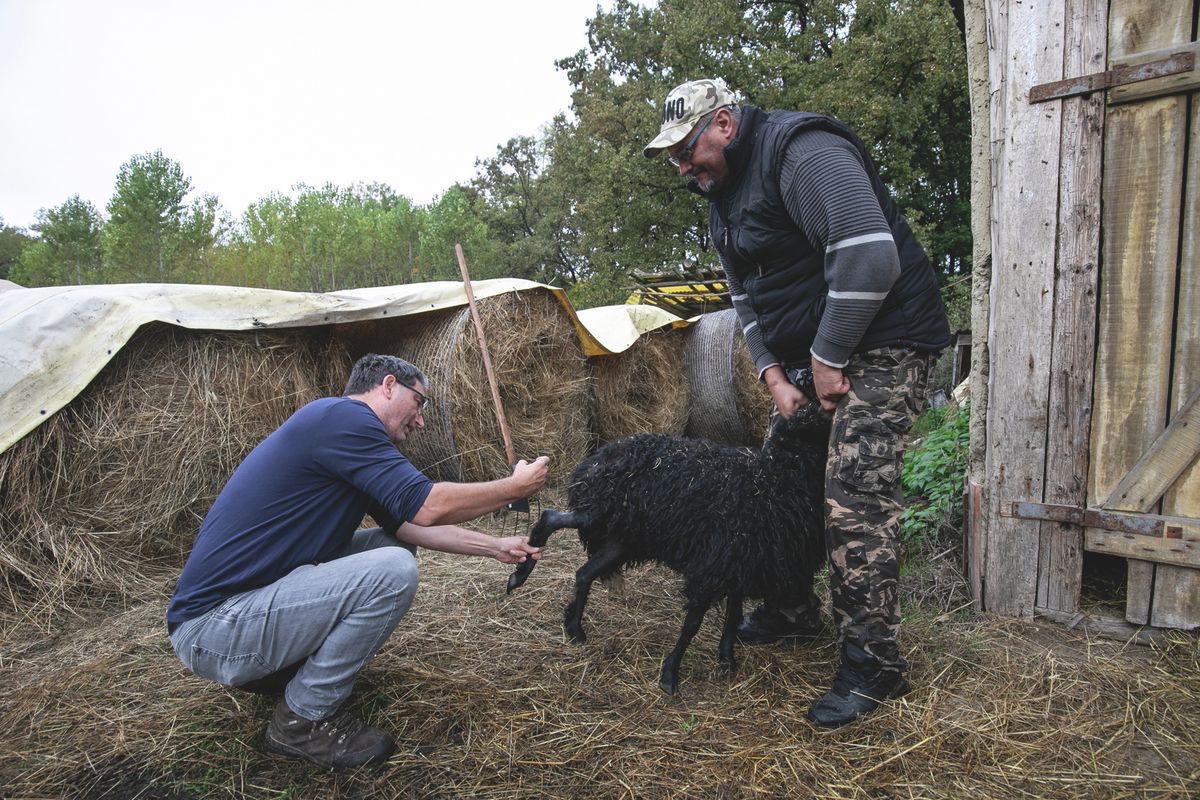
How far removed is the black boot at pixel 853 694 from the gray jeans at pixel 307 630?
1768mm

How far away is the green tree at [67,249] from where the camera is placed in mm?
23125

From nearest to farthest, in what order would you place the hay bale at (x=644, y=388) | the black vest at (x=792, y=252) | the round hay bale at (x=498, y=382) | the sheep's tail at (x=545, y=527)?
the black vest at (x=792, y=252), the sheep's tail at (x=545, y=527), the round hay bale at (x=498, y=382), the hay bale at (x=644, y=388)

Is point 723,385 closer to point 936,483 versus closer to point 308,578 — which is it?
point 936,483

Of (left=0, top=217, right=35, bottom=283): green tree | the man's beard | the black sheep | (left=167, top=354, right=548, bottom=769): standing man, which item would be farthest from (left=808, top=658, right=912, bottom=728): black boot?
(left=0, top=217, right=35, bottom=283): green tree

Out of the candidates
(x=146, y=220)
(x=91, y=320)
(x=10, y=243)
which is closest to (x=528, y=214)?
(x=146, y=220)

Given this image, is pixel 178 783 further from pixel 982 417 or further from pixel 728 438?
pixel 728 438

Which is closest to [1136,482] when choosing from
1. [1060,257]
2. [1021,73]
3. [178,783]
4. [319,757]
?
[1060,257]

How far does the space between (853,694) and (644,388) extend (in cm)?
590

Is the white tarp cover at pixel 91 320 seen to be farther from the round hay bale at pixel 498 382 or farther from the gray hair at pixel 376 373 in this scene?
the gray hair at pixel 376 373

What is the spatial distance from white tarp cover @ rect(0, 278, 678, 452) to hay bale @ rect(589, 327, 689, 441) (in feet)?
9.52

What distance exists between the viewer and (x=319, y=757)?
2494 mm

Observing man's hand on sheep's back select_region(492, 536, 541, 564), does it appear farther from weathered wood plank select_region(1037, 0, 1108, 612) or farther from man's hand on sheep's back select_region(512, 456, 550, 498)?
weathered wood plank select_region(1037, 0, 1108, 612)

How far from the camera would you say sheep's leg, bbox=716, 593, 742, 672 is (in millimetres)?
3180

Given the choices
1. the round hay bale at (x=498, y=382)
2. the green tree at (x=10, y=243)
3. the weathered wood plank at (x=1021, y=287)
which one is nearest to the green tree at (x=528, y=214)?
the green tree at (x=10, y=243)
